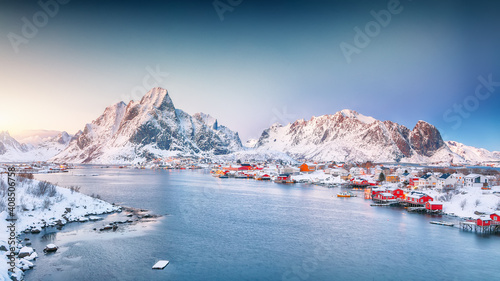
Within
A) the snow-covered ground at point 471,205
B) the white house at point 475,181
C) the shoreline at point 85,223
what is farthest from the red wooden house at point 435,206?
the shoreline at point 85,223

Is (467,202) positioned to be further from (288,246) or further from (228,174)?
(228,174)

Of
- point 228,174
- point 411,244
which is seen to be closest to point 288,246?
point 411,244

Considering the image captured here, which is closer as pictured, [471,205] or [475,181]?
[471,205]

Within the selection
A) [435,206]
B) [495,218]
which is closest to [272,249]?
[495,218]

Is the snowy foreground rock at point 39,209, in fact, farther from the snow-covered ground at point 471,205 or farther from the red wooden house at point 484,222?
the snow-covered ground at point 471,205

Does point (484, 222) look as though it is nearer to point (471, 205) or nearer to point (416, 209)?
point (471, 205)
